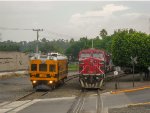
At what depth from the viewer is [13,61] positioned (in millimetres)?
75875

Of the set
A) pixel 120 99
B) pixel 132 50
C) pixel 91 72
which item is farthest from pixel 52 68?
pixel 132 50

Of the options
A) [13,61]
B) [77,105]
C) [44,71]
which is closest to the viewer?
[77,105]

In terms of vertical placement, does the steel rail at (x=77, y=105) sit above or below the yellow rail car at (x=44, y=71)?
below

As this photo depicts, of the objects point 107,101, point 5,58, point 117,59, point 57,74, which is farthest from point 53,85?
point 5,58

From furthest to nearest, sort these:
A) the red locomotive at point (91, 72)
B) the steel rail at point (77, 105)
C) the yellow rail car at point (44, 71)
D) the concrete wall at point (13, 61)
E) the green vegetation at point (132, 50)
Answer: the concrete wall at point (13, 61) → the green vegetation at point (132, 50) → the red locomotive at point (91, 72) → the yellow rail car at point (44, 71) → the steel rail at point (77, 105)

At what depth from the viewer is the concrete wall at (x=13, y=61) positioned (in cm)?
6950

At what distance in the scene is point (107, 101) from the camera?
29.5 meters

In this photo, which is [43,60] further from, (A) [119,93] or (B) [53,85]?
(A) [119,93]

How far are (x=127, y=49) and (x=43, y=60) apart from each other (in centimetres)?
1419

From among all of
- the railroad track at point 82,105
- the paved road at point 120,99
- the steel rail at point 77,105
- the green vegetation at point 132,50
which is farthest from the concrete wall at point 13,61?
the railroad track at point 82,105

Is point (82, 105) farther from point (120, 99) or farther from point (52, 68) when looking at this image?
point (52, 68)

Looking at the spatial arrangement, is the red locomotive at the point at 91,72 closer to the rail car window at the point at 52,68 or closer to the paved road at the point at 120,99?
the rail car window at the point at 52,68

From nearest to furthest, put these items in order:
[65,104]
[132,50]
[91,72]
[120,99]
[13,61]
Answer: [65,104], [120,99], [91,72], [132,50], [13,61]

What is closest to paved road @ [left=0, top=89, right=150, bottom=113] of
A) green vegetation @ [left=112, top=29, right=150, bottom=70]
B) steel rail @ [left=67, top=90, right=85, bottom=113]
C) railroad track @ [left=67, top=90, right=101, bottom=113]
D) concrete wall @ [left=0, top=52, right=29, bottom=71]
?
railroad track @ [left=67, top=90, right=101, bottom=113]
